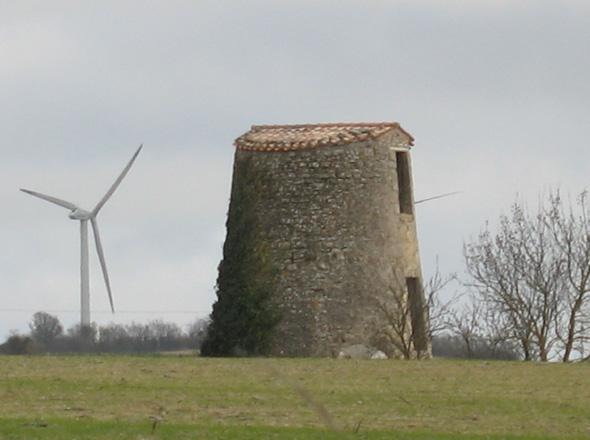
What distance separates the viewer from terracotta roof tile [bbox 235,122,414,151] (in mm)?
46875

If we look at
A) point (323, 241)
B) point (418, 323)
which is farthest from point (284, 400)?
point (418, 323)

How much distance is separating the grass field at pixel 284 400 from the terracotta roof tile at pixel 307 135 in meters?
7.73

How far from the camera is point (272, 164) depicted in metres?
47.2

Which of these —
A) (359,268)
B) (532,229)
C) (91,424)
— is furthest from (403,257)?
(91,424)

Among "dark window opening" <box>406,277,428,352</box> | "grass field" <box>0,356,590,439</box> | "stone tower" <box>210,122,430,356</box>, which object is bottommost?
"grass field" <box>0,356,590,439</box>

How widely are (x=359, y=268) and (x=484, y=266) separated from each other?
23.1ft

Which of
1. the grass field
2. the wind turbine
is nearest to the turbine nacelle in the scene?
the wind turbine

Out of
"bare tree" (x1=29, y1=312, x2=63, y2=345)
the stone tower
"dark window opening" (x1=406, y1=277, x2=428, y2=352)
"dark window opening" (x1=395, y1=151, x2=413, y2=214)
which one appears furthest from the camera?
"bare tree" (x1=29, y1=312, x2=63, y2=345)

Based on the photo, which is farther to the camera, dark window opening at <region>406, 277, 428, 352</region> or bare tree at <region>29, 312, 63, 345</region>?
bare tree at <region>29, 312, 63, 345</region>

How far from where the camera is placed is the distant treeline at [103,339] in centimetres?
6066

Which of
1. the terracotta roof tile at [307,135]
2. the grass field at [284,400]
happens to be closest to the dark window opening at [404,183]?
the terracotta roof tile at [307,135]

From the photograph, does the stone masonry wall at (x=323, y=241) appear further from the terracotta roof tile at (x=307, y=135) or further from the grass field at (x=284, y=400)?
the grass field at (x=284, y=400)

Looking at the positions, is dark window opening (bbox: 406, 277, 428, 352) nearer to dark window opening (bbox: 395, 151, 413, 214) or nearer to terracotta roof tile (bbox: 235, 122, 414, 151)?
dark window opening (bbox: 395, 151, 413, 214)

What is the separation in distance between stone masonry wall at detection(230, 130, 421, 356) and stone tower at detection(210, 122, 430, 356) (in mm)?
23
